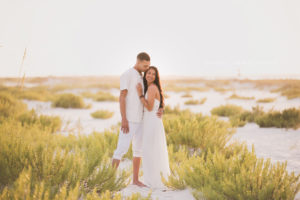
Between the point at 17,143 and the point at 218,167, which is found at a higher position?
the point at 17,143

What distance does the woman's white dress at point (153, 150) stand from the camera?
10.7ft

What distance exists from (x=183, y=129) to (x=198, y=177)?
1794 mm

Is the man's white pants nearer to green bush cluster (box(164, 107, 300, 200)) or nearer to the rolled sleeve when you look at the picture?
the rolled sleeve

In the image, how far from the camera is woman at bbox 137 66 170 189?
128 inches

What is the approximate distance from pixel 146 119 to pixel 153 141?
30cm

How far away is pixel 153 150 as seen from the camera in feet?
10.7

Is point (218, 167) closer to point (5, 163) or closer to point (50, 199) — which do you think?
point (50, 199)

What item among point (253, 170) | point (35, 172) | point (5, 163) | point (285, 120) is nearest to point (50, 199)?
point (35, 172)

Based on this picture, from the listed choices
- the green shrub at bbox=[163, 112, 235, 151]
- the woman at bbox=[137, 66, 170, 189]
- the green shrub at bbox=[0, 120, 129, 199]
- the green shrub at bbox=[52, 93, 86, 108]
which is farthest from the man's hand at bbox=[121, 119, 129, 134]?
the green shrub at bbox=[52, 93, 86, 108]

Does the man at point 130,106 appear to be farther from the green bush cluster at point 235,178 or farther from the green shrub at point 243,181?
the green shrub at point 243,181

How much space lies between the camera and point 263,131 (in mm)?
7613

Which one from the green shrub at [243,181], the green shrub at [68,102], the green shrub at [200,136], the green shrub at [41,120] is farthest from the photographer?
the green shrub at [68,102]

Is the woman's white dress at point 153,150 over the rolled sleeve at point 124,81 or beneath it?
beneath

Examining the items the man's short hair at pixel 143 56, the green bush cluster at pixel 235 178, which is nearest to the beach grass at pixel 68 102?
the green bush cluster at pixel 235 178
